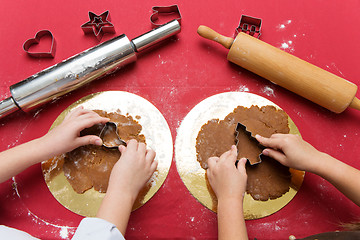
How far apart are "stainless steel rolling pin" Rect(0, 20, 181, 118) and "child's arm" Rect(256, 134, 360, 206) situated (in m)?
0.66

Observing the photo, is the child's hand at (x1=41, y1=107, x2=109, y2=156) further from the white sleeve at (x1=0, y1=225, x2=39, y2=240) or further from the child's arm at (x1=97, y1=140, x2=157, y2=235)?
the white sleeve at (x1=0, y1=225, x2=39, y2=240)

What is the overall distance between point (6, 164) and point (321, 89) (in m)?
1.12

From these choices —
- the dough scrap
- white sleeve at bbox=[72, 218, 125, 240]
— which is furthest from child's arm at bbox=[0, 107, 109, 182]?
the dough scrap

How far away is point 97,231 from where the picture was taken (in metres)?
0.68

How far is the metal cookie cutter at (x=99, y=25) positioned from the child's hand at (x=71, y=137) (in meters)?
0.42

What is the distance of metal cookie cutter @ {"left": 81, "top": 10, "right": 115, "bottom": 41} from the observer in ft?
3.53

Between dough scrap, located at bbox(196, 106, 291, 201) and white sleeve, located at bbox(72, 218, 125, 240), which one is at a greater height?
white sleeve, located at bbox(72, 218, 125, 240)

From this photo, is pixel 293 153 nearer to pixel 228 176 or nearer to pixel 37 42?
pixel 228 176

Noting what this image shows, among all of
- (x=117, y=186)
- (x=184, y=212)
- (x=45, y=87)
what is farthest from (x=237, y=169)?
(x=45, y=87)

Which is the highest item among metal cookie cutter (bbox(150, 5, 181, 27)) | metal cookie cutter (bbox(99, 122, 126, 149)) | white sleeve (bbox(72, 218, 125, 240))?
metal cookie cutter (bbox(150, 5, 181, 27))

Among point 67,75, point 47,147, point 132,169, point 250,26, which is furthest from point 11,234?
point 250,26

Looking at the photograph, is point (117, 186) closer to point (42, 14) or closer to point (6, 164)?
point (6, 164)

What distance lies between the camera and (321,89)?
36.4 inches

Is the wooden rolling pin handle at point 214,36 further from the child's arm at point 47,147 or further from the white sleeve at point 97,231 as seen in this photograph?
the white sleeve at point 97,231
